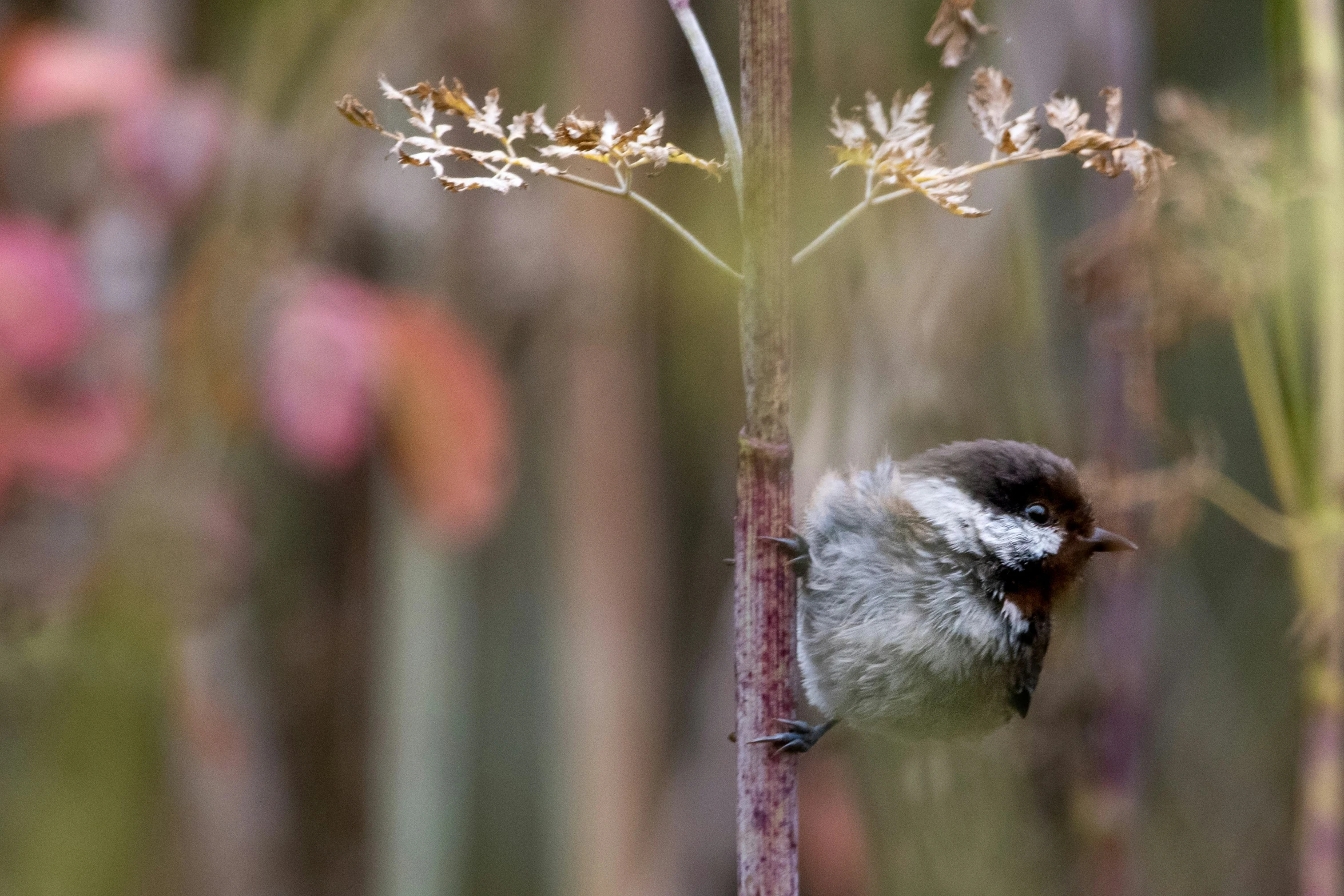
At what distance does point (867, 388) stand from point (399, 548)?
63 centimetres

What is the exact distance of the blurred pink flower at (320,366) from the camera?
133cm

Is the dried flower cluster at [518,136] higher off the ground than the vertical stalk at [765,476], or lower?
higher

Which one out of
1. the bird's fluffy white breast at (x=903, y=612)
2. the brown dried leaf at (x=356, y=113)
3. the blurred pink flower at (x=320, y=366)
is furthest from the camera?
the blurred pink flower at (x=320, y=366)

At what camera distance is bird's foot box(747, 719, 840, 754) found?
535 millimetres

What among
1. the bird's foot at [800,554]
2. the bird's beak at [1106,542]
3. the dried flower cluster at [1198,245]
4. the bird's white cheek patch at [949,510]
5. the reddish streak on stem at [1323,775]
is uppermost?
the dried flower cluster at [1198,245]

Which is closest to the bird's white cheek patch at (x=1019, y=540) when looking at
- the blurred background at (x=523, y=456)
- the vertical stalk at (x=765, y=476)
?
the blurred background at (x=523, y=456)

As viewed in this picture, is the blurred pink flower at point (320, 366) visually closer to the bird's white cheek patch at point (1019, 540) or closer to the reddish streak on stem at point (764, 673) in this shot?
the bird's white cheek patch at point (1019, 540)

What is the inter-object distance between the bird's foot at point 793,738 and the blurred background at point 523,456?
1.13ft

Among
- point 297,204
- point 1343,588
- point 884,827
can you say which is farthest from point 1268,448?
point 297,204

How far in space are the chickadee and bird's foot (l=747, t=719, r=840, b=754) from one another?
0.12m

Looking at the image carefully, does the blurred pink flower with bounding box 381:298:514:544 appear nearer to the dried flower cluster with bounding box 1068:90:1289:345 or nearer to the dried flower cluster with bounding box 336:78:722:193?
the dried flower cluster with bounding box 1068:90:1289:345

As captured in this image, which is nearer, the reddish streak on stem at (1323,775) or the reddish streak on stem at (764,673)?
the reddish streak on stem at (764,673)

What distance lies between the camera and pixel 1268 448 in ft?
3.59

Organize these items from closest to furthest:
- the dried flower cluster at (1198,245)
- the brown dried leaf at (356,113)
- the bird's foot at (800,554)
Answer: the brown dried leaf at (356,113) < the bird's foot at (800,554) < the dried flower cluster at (1198,245)
